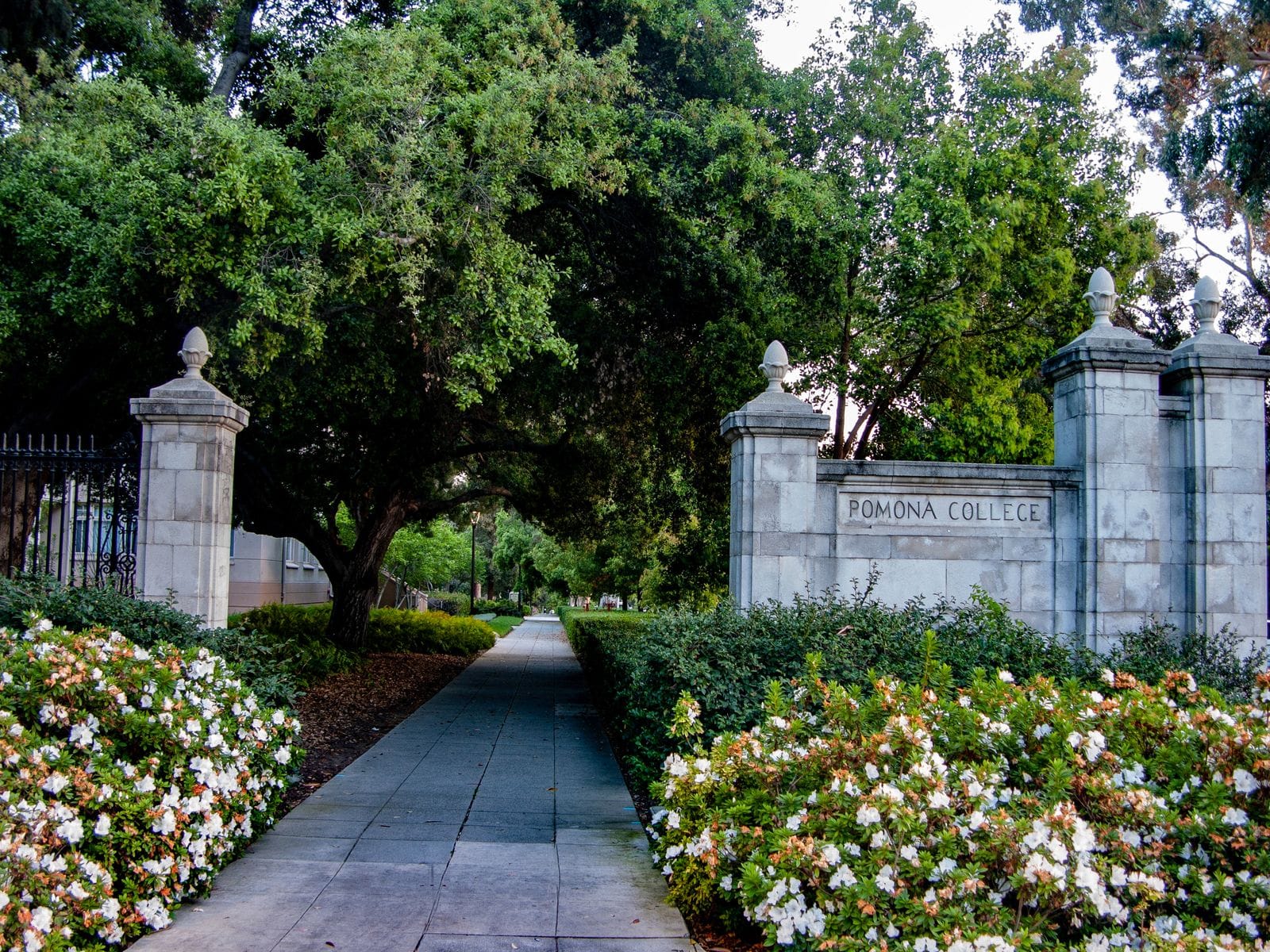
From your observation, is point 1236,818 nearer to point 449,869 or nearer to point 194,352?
point 449,869

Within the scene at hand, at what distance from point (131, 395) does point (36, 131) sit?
10.3ft

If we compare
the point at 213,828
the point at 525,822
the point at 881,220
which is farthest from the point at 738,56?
the point at 213,828

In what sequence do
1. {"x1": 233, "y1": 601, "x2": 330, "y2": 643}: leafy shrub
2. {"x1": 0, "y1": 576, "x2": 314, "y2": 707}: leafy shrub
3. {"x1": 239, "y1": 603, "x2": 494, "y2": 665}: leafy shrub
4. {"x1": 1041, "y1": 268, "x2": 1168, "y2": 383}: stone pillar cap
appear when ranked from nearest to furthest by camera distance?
{"x1": 0, "y1": 576, "x2": 314, "y2": 707}: leafy shrub
{"x1": 1041, "y1": 268, "x2": 1168, "y2": 383}: stone pillar cap
{"x1": 239, "y1": 603, "x2": 494, "y2": 665}: leafy shrub
{"x1": 233, "y1": 601, "x2": 330, "y2": 643}: leafy shrub

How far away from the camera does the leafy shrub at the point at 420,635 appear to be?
21469 mm

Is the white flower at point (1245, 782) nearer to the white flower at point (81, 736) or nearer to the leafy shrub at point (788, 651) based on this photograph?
the leafy shrub at point (788, 651)

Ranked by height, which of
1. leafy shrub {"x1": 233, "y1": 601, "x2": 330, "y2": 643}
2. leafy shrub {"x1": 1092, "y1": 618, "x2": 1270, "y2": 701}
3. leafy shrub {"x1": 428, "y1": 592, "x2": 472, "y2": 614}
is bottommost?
leafy shrub {"x1": 428, "y1": 592, "x2": 472, "y2": 614}

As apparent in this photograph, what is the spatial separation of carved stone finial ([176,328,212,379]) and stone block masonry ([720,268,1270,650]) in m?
4.89

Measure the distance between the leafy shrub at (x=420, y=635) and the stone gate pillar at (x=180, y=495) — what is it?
1210cm

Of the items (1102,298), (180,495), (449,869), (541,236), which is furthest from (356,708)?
(1102,298)

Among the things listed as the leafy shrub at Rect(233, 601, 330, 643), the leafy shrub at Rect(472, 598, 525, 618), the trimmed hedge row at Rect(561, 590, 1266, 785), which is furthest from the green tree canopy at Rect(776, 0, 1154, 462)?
the leafy shrub at Rect(472, 598, 525, 618)

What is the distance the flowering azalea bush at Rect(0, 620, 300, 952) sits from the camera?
410cm

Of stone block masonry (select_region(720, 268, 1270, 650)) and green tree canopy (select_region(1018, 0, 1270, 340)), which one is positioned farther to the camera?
green tree canopy (select_region(1018, 0, 1270, 340))

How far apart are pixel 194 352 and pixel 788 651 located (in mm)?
6033

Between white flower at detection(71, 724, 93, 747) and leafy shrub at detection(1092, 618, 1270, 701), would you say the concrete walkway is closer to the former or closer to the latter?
white flower at detection(71, 724, 93, 747)
